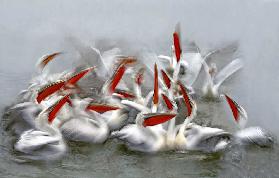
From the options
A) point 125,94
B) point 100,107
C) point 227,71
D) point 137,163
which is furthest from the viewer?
point 227,71

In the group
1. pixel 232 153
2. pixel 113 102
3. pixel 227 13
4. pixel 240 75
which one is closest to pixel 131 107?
pixel 113 102

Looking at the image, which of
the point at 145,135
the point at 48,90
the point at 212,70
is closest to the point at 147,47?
the point at 212,70

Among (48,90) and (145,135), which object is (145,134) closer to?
(145,135)

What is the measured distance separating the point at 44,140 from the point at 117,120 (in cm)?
52

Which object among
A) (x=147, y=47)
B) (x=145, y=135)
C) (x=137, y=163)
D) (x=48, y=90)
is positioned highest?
(x=147, y=47)

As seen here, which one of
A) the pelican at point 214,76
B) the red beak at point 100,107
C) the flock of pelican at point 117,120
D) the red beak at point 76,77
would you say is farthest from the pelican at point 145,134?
the pelican at point 214,76

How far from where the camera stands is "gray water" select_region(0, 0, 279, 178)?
279cm

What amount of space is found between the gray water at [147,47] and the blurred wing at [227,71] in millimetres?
63

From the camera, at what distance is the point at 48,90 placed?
315 centimetres

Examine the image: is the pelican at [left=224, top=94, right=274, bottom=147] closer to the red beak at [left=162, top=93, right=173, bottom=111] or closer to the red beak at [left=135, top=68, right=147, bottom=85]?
the red beak at [left=162, top=93, right=173, bottom=111]

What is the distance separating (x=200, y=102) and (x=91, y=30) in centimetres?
116

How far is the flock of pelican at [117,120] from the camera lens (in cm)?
297

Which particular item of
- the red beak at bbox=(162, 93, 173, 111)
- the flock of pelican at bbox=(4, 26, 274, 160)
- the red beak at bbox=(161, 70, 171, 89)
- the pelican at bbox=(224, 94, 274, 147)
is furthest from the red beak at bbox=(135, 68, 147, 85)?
the pelican at bbox=(224, 94, 274, 147)

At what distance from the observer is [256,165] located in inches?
112
